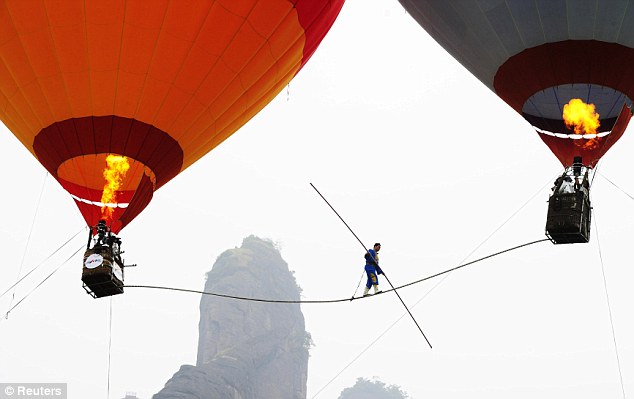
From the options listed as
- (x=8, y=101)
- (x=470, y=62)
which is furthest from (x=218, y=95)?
(x=470, y=62)

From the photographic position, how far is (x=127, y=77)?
48.8ft

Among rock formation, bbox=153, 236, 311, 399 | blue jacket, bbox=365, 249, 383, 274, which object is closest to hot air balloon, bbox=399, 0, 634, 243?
blue jacket, bbox=365, 249, 383, 274

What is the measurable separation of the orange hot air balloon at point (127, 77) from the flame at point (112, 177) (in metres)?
0.03

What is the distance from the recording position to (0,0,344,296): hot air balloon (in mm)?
14469

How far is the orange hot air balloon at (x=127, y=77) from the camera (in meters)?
14.5

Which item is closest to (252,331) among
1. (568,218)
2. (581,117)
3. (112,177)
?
(112,177)

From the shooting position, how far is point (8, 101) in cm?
1567

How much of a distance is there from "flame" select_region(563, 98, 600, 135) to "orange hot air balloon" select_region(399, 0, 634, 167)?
6 cm

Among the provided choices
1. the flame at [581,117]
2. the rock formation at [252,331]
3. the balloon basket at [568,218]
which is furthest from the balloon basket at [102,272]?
the rock formation at [252,331]

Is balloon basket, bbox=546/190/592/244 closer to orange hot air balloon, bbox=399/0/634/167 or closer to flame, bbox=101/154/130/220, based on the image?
orange hot air balloon, bbox=399/0/634/167

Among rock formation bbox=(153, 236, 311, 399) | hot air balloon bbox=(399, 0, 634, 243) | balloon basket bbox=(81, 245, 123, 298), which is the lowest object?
balloon basket bbox=(81, 245, 123, 298)

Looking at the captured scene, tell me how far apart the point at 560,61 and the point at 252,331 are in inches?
4152

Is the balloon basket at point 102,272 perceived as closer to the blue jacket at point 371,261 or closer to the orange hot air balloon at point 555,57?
the blue jacket at point 371,261

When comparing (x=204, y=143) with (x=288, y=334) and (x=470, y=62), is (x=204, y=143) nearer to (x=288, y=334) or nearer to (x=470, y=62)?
(x=470, y=62)
